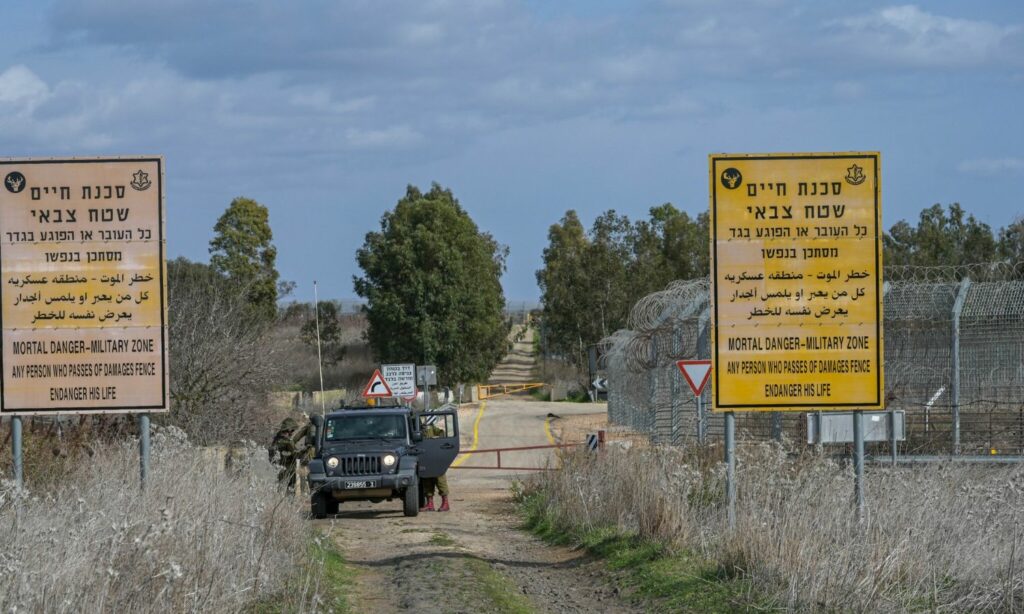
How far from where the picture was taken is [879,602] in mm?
9102

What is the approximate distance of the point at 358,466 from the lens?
1984 centimetres

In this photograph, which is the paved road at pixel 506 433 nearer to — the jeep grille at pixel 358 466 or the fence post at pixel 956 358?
the jeep grille at pixel 358 466

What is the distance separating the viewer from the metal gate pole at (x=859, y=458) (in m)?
11.1

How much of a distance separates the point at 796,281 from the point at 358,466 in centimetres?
889

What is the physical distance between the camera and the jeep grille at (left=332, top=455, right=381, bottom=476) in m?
19.8

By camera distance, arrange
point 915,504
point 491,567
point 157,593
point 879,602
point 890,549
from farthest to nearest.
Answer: point 491,567, point 915,504, point 890,549, point 879,602, point 157,593

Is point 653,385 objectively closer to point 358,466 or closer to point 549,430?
point 358,466

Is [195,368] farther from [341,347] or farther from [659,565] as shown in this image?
[341,347]

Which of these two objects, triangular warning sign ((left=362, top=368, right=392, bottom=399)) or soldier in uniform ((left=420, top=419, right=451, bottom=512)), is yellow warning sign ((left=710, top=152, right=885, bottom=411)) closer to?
soldier in uniform ((left=420, top=419, right=451, bottom=512))

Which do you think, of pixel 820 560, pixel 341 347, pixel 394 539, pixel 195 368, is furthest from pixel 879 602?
pixel 341 347

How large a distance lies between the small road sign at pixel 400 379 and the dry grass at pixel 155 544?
71.1 ft

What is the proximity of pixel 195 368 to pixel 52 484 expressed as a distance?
1217cm

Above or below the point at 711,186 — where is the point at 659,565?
below

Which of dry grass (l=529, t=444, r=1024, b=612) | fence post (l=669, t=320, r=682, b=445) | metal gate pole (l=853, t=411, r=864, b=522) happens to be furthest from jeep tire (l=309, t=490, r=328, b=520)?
metal gate pole (l=853, t=411, r=864, b=522)
